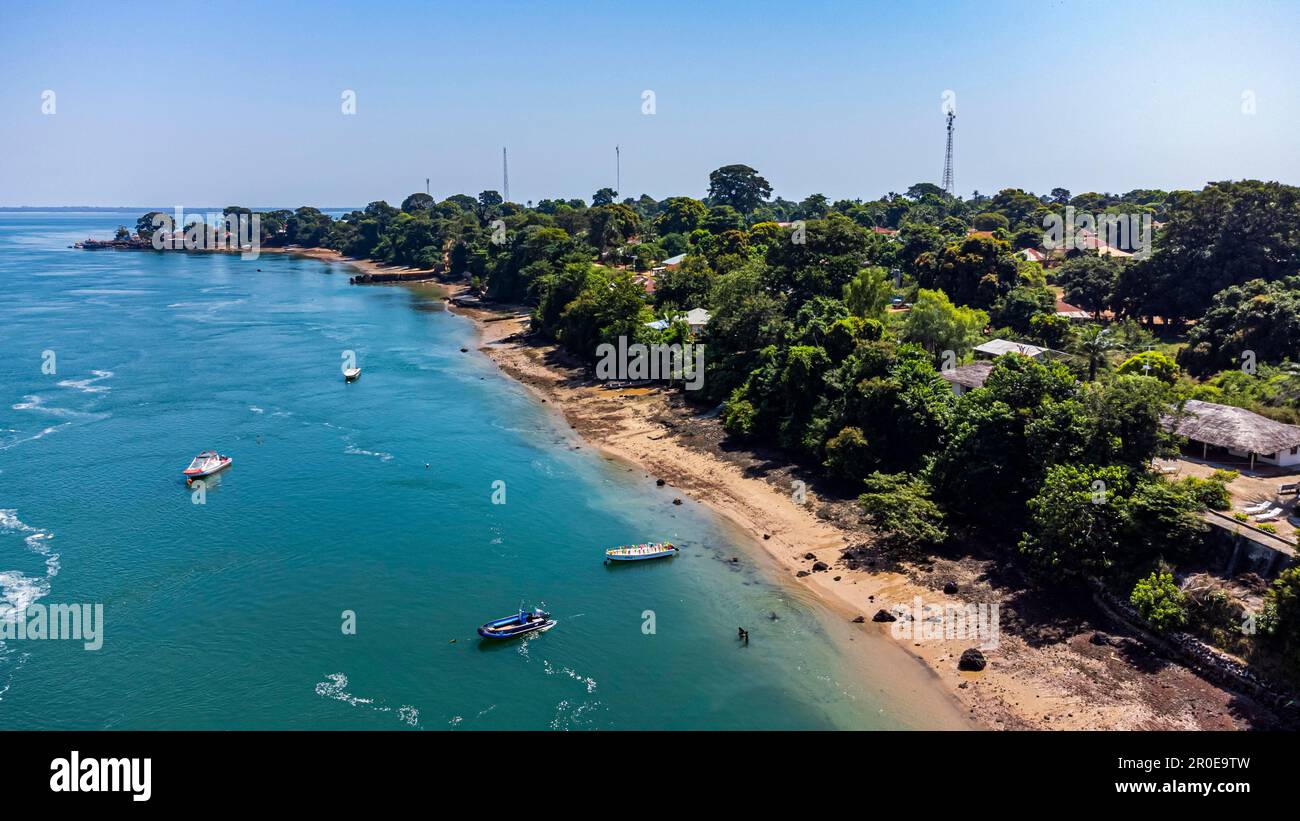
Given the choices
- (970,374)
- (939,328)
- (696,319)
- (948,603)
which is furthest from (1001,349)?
(948,603)

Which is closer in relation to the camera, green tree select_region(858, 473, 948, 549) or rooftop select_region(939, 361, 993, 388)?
green tree select_region(858, 473, 948, 549)

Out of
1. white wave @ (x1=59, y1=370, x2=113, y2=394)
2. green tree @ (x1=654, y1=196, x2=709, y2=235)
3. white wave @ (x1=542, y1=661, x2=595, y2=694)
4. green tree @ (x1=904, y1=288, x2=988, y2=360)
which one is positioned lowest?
white wave @ (x1=542, y1=661, x2=595, y2=694)

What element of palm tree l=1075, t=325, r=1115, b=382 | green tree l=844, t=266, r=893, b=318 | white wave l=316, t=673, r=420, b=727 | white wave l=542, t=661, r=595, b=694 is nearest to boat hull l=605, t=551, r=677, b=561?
white wave l=542, t=661, r=595, b=694

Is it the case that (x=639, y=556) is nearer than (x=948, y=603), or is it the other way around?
(x=948, y=603)

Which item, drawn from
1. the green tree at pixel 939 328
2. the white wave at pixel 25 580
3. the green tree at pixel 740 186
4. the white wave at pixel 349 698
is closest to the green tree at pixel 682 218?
the green tree at pixel 740 186

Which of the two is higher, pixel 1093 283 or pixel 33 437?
pixel 1093 283

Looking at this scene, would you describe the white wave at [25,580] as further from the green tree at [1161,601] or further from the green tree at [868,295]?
the green tree at [868,295]

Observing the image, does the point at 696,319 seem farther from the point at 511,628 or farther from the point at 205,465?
the point at 511,628

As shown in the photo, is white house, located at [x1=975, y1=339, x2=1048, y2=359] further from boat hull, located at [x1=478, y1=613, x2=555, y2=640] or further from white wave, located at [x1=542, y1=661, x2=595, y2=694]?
white wave, located at [x1=542, y1=661, x2=595, y2=694]
